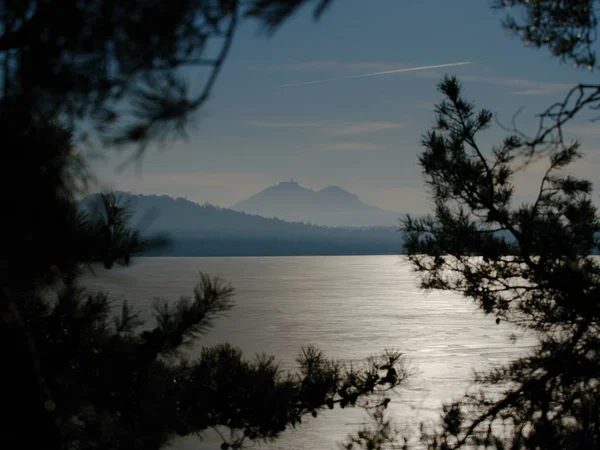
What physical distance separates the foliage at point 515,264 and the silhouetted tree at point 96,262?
0.73 metres

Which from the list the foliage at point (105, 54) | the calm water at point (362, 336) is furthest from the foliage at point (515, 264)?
the foliage at point (105, 54)

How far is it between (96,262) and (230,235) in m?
149

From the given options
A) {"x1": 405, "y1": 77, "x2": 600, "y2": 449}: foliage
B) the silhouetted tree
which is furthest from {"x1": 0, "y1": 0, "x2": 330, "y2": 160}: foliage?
{"x1": 405, "y1": 77, "x2": 600, "y2": 449}: foliage

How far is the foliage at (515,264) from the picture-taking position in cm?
301

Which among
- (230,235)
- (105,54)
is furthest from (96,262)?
(230,235)

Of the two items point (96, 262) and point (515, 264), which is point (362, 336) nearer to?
point (515, 264)

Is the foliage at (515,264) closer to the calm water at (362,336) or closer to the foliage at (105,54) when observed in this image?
the calm water at (362,336)

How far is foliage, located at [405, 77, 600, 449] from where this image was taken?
3012mm

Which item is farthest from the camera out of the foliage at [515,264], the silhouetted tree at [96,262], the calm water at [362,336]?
the calm water at [362,336]

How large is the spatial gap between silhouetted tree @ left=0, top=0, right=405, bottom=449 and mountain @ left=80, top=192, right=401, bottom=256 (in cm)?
13

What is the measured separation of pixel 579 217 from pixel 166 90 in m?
2.61

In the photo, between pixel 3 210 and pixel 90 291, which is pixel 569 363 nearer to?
pixel 90 291

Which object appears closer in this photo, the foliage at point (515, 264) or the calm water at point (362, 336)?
the foliage at point (515, 264)

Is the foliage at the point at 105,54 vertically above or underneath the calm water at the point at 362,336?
above
